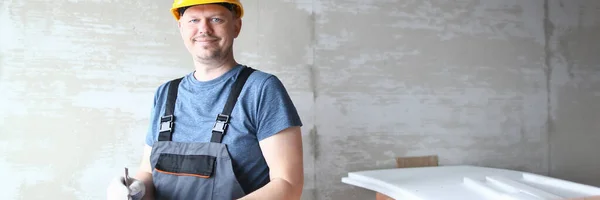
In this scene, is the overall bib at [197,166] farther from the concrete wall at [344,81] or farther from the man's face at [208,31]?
the concrete wall at [344,81]

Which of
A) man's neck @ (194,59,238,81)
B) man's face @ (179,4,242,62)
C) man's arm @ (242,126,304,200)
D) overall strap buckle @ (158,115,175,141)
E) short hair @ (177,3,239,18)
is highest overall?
short hair @ (177,3,239,18)

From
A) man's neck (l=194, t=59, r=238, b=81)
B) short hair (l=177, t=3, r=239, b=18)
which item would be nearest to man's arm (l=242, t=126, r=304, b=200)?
man's neck (l=194, t=59, r=238, b=81)

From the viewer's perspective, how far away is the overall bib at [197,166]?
1.65m

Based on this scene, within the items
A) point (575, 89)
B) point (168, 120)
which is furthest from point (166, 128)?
point (575, 89)

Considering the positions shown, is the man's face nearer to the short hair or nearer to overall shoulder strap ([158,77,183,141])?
the short hair

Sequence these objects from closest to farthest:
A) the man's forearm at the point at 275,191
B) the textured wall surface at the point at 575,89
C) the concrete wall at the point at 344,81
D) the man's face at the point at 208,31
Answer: the man's forearm at the point at 275,191 < the man's face at the point at 208,31 < the concrete wall at the point at 344,81 < the textured wall surface at the point at 575,89

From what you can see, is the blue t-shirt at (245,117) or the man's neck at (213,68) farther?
the man's neck at (213,68)

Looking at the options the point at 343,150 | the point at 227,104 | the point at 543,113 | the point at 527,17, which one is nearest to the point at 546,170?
the point at 543,113

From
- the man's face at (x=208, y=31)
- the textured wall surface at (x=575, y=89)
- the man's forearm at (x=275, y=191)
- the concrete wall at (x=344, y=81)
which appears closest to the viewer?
the man's forearm at (x=275, y=191)

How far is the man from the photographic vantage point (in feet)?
5.40

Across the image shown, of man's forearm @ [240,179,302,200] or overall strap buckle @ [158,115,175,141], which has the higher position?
overall strap buckle @ [158,115,175,141]

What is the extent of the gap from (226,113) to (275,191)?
316mm

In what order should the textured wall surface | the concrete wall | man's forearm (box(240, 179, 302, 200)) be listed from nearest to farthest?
1. man's forearm (box(240, 179, 302, 200))
2. the concrete wall
3. the textured wall surface

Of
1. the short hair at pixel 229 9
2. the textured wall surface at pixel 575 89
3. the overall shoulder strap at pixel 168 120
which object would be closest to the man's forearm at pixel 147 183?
the overall shoulder strap at pixel 168 120
